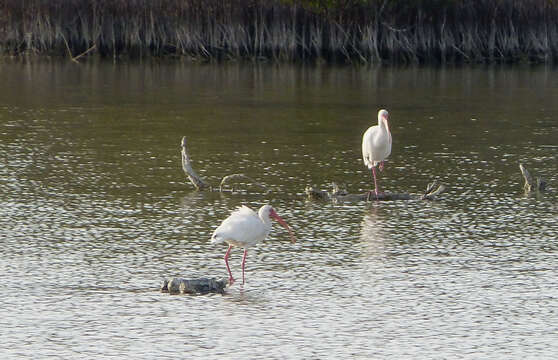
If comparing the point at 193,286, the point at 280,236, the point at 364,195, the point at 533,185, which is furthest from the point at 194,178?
the point at 193,286

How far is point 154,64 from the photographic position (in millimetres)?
34781

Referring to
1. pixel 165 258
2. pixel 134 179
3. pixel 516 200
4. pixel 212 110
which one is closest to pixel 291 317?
pixel 165 258

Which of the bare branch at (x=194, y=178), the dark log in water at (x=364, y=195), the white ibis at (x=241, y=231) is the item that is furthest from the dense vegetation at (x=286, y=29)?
the white ibis at (x=241, y=231)

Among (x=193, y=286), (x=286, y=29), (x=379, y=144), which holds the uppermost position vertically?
(x=286, y=29)

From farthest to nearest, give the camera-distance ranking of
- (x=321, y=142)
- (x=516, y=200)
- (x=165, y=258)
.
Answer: (x=321, y=142)
(x=516, y=200)
(x=165, y=258)

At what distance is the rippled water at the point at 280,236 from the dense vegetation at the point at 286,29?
13.5 meters

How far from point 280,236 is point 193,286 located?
2.32 metres

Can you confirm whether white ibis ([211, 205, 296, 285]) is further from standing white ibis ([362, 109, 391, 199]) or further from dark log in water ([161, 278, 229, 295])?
standing white ibis ([362, 109, 391, 199])

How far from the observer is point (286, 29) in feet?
120

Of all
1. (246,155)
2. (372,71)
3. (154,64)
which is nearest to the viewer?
(246,155)

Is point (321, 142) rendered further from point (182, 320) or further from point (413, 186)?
point (182, 320)

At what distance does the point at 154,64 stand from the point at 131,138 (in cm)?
1700

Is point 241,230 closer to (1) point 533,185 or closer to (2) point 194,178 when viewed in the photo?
(2) point 194,178

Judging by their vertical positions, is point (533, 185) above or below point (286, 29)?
below
